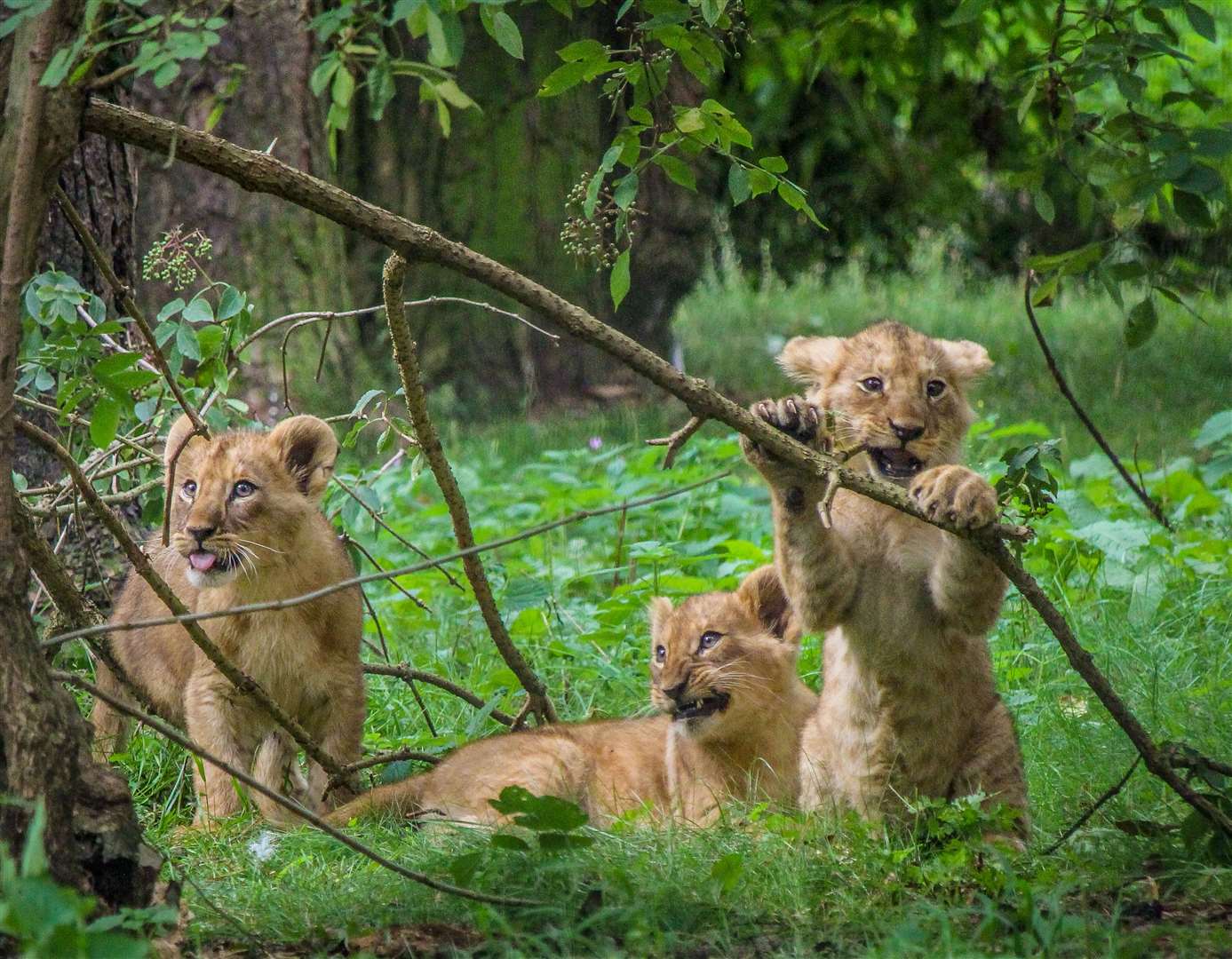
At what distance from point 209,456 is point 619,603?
1.83m

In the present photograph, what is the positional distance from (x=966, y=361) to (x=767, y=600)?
1.14 metres

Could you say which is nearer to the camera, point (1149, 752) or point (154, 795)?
point (1149, 752)

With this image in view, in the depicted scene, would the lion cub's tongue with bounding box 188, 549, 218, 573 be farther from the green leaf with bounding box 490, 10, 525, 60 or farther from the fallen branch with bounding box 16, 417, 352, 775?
the green leaf with bounding box 490, 10, 525, 60

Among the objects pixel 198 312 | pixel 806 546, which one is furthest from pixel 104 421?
pixel 806 546

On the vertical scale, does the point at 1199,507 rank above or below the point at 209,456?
below

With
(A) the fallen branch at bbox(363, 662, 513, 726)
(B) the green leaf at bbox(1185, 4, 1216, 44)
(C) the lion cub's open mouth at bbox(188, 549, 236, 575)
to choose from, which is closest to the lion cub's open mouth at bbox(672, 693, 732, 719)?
(A) the fallen branch at bbox(363, 662, 513, 726)

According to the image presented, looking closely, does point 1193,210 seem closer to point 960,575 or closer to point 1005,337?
point 960,575

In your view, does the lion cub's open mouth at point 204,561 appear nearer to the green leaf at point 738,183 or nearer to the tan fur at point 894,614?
the tan fur at point 894,614

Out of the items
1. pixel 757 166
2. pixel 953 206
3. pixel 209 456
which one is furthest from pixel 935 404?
pixel 953 206

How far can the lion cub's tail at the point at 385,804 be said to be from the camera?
4945 mm

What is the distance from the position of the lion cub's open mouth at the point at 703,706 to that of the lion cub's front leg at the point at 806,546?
32.7 inches

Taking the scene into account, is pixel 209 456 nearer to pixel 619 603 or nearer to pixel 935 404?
pixel 619 603

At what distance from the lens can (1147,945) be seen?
3.33 m

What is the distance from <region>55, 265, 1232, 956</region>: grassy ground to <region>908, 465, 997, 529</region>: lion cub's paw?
2.31ft
